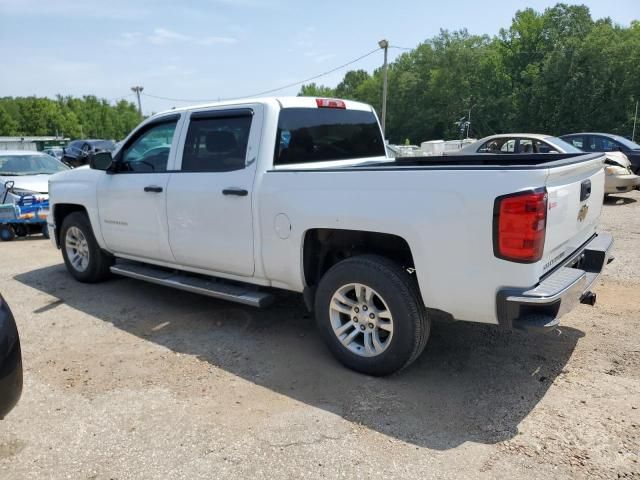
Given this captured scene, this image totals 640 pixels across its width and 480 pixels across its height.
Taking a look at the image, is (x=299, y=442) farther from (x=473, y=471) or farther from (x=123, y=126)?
(x=123, y=126)

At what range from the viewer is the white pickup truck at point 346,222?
305cm

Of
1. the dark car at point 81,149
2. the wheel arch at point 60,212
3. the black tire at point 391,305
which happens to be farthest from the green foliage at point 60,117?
the black tire at point 391,305

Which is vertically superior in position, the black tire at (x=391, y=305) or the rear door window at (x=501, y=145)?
the rear door window at (x=501, y=145)

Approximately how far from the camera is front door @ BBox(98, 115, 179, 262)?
4984 millimetres

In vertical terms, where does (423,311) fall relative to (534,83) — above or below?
below

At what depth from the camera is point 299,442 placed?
118 inches

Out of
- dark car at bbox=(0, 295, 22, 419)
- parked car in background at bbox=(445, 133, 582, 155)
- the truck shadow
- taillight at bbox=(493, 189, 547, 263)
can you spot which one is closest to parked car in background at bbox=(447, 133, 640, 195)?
parked car in background at bbox=(445, 133, 582, 155)

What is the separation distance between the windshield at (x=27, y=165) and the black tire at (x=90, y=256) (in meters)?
5.51

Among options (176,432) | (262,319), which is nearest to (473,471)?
(176,432)

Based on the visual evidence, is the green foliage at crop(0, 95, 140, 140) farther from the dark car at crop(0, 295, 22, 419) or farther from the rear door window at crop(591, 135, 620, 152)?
the dark car at crop(0, 295, 22, 419)

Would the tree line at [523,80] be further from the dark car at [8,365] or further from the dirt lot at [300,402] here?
the dark car at [8,365]

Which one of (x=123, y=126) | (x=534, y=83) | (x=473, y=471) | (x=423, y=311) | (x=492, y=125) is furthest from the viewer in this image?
(x=123, y=126)

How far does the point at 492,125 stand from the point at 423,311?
6755 centimetres

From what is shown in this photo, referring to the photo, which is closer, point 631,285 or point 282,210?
point 282,210
